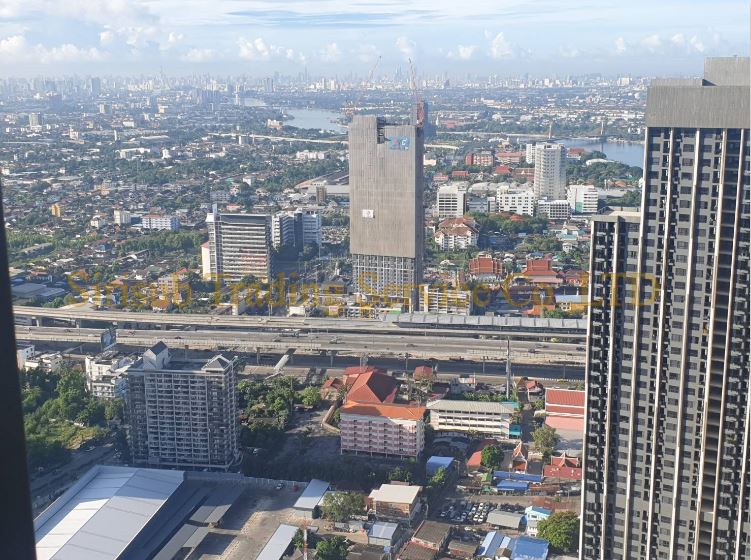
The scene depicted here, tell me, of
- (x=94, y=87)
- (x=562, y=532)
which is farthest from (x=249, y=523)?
(x=94, y=87)

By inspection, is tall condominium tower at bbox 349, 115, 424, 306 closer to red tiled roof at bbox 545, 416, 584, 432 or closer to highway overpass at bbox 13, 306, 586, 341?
highway overpass at bbox 13, 306, 586, 341

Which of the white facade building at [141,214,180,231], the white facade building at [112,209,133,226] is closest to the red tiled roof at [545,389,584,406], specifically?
the white facade building at [141,214,180,231]

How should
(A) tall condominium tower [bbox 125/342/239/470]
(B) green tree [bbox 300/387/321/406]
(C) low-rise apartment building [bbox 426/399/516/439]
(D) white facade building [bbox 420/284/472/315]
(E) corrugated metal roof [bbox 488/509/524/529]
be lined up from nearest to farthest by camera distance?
(E) corrugated metal roof [bbox 488/509/524/529] < (A) tall condominium tower [bbox 125/342/239/470] < (C) low-rise apartment building [bbox 426/399/516/439] < (B) green tree [bbox 300/387/321/406] < (D) white facade building [bbox 420/284/472/315]

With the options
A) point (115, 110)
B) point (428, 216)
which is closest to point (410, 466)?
point (428, 216)

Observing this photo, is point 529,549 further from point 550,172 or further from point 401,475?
point 550,172

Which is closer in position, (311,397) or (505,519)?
(505,519)

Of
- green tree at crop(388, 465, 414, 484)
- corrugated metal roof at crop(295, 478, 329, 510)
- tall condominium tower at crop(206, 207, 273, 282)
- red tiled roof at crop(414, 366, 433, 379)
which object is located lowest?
corrugated metal roof at crop(295, 478, 329, 510)

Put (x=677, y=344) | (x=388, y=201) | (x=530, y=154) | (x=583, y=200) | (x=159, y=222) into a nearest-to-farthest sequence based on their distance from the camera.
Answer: (x=677, y=344) → (x=388, y=201) → (x=159, y=222) → (x=583, y=200) → (x=530, y=154)

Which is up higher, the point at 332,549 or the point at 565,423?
the point at 565,423

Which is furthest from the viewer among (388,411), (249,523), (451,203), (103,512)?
(451,203)
